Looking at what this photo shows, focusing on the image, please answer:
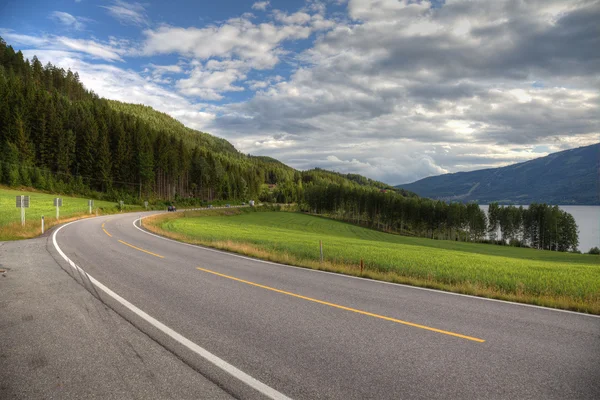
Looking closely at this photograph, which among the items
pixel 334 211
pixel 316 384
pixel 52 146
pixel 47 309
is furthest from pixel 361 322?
pixel 334 211

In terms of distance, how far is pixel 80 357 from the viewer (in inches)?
191

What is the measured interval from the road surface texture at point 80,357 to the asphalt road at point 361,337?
11.8 inches

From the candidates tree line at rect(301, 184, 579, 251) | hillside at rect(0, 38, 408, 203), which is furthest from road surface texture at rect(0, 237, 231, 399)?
tree line at rect(301, 184, 579, 251)

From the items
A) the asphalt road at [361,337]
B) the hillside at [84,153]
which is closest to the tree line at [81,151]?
the hillside at [84,153]

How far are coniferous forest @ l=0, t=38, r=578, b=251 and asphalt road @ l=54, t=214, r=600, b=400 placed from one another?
2907 inches

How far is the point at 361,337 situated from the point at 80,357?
4557 millimetres

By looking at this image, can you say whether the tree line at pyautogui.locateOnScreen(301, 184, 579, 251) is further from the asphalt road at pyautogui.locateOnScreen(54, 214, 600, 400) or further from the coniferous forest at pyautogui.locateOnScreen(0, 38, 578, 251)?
the asphalt road at pyautogui.locateOnScreen(54, 214, 600, 400)

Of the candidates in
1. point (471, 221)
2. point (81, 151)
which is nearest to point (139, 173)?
point (81, 151)

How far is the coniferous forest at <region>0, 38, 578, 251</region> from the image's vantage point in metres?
69.2

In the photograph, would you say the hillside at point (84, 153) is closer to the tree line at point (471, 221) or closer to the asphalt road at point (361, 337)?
the tree line at point (471, 221)

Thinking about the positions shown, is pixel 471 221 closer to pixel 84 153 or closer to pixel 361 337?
pixel 361 337

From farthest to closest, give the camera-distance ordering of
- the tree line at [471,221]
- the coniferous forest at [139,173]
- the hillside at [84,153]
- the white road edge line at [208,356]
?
the tree line at [471,221] → the coniferous forest at [139,173] → the hillside at [84,153] → the white road edge line at [208,356]

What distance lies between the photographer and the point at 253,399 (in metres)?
3.81

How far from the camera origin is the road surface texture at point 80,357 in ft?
13.0
